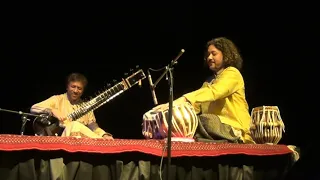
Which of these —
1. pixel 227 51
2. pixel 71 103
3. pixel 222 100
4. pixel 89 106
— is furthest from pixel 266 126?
pixel 71 103

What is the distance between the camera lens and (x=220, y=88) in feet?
10.8

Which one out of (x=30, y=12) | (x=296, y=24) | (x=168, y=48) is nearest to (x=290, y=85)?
(x=296, y=24)

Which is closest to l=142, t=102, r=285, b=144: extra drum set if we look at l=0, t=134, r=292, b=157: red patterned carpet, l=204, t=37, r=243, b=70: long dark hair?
l=0, t=134, r=292, b=157: red patterned carpet

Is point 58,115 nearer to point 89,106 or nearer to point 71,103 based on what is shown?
point 89,106

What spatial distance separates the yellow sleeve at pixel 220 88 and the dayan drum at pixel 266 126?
0.25m

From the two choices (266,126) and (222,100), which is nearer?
(266,126)

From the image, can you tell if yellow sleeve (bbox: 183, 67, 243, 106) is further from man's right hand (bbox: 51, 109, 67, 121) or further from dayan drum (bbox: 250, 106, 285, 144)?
man's right hand (bbox: 51, 109, 67, 121)

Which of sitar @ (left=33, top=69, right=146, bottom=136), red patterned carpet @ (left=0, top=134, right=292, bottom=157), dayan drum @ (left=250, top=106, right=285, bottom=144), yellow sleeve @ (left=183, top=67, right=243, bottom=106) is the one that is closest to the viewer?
red patterned carpet @ (left=0, top=134, right=292, bottom=157)

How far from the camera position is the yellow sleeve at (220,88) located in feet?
10.5

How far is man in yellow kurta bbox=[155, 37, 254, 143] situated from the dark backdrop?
4.94ft

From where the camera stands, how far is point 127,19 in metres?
5.29

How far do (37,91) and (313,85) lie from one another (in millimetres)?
2862

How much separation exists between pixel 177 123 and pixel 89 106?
136 centimetres

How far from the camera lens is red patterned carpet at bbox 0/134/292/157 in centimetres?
249
